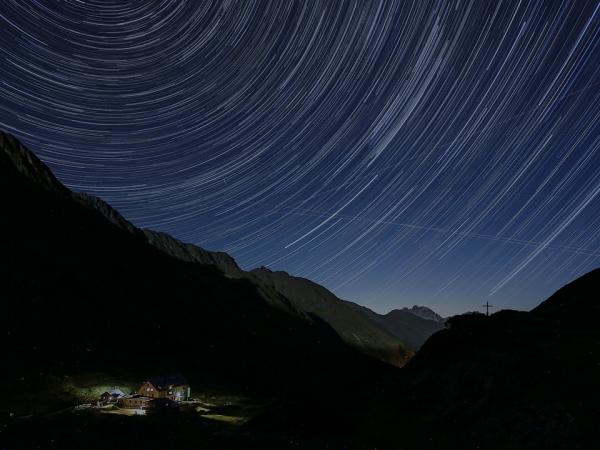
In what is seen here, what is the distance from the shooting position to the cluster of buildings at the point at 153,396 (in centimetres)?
6538

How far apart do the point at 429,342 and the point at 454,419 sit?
25066mm

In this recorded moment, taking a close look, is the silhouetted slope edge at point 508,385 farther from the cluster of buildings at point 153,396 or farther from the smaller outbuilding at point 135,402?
the smaller outbuilding at point 135,402

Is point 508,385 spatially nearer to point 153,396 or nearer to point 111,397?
point 153,396

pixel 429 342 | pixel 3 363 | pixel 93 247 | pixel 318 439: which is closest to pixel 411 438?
pixel 318 439

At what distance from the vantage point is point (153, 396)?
71812 mm

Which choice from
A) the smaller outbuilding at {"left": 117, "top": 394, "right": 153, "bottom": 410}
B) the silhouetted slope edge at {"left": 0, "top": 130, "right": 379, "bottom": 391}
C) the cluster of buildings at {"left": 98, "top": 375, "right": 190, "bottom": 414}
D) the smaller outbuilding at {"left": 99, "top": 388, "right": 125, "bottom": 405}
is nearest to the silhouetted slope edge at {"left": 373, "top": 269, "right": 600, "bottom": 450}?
the cluster of buildings at {"left": 98, "top": 375, "right": 190, "bottom": 414}

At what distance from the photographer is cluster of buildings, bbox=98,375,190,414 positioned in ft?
215

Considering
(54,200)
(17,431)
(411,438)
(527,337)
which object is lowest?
(411,438)

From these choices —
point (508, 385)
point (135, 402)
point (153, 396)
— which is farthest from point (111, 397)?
point (508, 385)

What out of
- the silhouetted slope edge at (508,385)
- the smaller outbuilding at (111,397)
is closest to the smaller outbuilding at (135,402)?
the smaller outbuilding at (111,397)

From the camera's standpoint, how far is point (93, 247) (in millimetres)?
171000

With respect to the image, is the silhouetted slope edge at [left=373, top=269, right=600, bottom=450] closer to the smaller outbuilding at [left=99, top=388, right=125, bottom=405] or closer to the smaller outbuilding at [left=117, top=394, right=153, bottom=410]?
the smaller outbuilding at [left=117, top=394, right=153, bottom=410]

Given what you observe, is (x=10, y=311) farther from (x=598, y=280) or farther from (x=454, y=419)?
(x=598, y=280)

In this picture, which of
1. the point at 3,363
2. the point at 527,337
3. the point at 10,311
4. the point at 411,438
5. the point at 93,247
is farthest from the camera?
the point at 93,247
